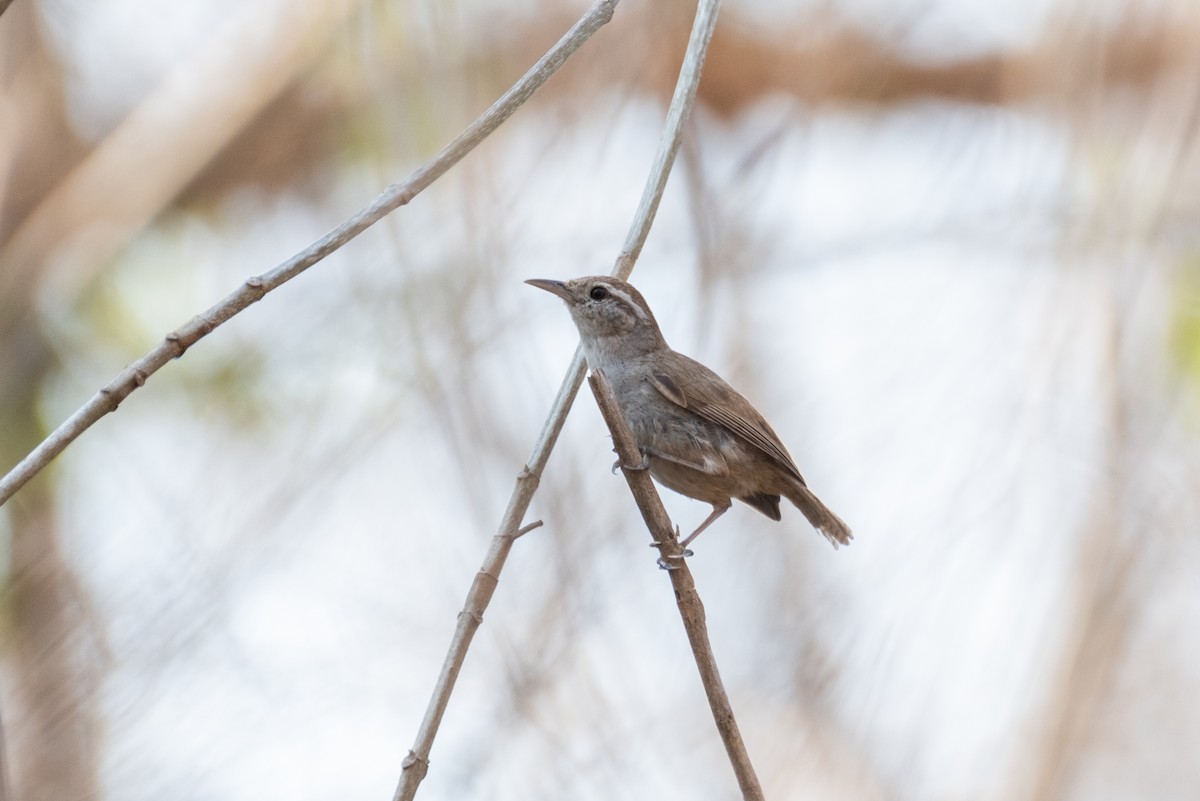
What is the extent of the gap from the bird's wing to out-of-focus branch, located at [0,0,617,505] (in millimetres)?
1681

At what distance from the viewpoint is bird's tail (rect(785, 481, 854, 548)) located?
357cm

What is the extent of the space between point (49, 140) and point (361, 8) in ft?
4.66

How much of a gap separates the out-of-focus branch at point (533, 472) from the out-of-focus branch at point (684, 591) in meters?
0.20

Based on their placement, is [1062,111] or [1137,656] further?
[1062,111]

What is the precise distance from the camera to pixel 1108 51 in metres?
4.66

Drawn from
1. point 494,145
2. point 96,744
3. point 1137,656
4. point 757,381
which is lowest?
point 1137,656

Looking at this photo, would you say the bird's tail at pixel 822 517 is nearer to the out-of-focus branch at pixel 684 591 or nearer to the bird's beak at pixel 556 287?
the bird's beak at pixel 556 287

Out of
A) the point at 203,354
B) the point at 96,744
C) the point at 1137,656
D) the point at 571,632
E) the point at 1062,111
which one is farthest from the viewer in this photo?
the point at 1062,111

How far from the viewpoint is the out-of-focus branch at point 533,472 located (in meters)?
1.93

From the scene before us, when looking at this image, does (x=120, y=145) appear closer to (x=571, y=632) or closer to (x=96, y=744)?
(x=96, y=744)

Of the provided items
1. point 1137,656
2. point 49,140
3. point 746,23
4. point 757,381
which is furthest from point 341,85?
point 1137,656

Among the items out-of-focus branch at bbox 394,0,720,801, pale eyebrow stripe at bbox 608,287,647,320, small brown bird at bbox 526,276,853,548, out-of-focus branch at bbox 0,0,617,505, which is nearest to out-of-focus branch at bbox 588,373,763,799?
out-of-focus branch at bbox 394,0,720,801

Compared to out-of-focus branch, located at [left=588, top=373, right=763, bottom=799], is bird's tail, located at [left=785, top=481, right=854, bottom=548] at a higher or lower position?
higher

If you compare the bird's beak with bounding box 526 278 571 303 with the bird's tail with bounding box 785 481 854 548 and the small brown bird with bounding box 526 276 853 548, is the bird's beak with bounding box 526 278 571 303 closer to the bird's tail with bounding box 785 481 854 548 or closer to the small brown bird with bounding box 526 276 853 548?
the small brown bird with bounding box 526 276 853 548
